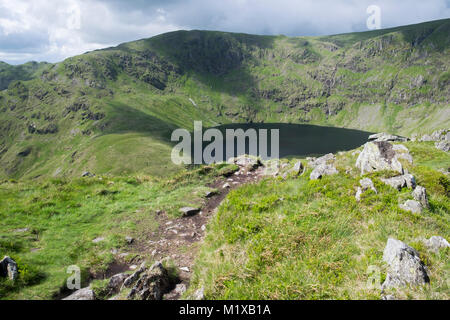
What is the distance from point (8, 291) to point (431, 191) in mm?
17669

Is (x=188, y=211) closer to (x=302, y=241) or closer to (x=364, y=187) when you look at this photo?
(x=302, y=241)

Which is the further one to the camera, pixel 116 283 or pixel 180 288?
pixel 116 283

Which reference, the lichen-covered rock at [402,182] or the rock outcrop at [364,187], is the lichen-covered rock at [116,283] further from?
the lichen-covered rock at [402,182]

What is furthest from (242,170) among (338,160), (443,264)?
(443,264)

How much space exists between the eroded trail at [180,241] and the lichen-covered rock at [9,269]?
4748 millimetres

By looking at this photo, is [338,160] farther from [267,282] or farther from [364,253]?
[267,282]

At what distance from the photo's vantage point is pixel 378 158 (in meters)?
13.6

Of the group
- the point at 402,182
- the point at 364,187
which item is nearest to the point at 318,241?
the point at 364,187

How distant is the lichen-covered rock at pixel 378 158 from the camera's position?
42.8 feet

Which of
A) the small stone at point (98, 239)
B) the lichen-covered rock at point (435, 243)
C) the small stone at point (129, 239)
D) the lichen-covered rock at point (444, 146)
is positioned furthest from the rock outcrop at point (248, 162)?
the lichen-covered rock at point (435, 243)

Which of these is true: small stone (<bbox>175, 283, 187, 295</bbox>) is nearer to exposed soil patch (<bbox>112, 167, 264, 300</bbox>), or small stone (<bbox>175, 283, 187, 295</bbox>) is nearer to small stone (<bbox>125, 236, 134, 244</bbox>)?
exposed soil patch (<bbox>112, 167, 264, 300</bbox>)

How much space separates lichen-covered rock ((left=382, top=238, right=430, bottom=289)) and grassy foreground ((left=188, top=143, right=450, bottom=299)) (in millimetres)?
205

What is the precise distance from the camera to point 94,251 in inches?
451

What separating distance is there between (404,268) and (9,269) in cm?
1299
